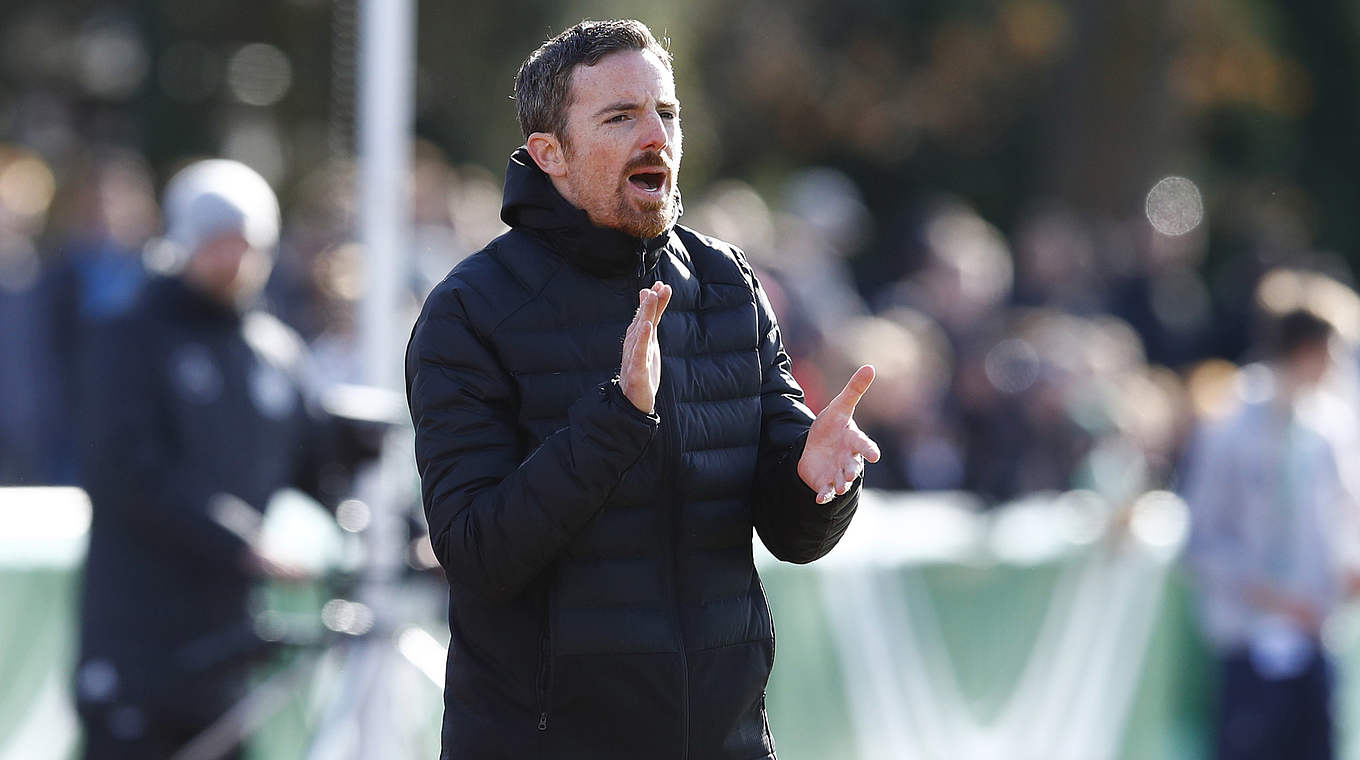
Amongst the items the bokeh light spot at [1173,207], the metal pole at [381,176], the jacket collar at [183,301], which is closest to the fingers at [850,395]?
the metal pole at [381,176]

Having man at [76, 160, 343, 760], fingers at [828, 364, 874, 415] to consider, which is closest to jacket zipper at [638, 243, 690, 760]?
fingers at [828, 364, 874, 415]

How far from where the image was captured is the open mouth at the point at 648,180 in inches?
127

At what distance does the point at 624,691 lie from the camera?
3164mm

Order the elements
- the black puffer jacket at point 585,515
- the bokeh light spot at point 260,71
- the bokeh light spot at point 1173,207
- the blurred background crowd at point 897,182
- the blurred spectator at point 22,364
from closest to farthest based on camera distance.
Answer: the black puffer jacket at point 585,515 < the blurred background crowd at point 897,182 < the blurred spectator at point 22,364 < the bokeh light spot at point 260,71 < the bokeh light spot at point 1173,207

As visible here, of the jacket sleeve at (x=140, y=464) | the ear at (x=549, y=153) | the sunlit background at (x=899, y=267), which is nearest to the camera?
the ear at (x=549, y=153)

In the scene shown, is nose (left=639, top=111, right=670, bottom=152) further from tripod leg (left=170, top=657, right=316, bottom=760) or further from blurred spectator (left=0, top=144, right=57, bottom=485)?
blurred spectator (left=0, top=144, right=57, bottom=485)

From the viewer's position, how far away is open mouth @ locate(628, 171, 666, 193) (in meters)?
3.22

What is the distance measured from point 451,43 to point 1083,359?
7741mm

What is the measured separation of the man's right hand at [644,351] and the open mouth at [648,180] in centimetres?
25

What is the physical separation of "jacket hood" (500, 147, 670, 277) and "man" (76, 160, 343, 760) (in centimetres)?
243

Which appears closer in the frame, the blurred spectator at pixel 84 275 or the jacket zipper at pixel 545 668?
the jacket zipper at pixel 545 668

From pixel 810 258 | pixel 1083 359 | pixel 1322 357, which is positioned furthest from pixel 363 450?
pixel 810 258

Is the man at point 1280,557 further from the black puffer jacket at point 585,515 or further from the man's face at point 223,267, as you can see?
the black puffer jacket at point 585,515

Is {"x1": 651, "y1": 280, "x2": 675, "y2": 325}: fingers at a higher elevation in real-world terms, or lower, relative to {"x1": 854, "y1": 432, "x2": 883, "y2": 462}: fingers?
higher
